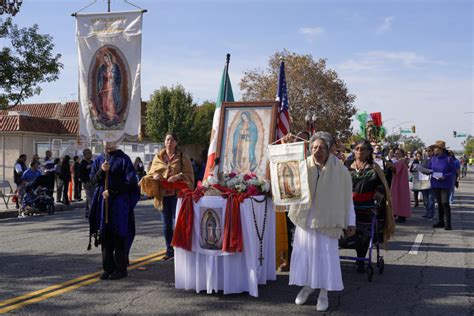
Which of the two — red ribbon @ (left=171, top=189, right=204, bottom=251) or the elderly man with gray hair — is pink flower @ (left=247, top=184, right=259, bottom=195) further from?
the elderly man with gray hair

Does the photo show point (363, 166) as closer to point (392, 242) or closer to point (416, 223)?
point (392, 242)

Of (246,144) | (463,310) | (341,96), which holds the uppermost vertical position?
(341,96)

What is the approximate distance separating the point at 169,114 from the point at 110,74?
49.8 meters

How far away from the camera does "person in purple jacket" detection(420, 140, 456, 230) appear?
12.5 metres

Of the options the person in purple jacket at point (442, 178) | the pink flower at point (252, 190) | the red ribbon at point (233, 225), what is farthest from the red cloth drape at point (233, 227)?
the person in purple jacket at point (442, 178)

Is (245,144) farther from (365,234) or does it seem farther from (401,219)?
(401,219)

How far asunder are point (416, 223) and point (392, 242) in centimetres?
370

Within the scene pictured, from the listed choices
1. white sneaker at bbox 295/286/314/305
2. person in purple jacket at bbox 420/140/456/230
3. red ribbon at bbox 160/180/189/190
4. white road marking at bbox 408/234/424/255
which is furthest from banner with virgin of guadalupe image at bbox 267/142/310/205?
person in purple jacket at bbox 420/140/456/230

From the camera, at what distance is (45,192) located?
17.0 metres

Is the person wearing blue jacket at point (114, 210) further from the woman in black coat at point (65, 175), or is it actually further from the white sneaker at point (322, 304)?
the woman in black coat at point (65, 175)

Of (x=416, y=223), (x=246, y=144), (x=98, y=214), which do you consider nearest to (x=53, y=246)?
(x=98, y=214)

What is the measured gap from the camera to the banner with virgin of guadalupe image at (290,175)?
→ 5980mm

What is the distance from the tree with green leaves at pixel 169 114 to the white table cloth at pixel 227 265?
4978 cm

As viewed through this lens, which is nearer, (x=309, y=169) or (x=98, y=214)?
(x=309, y=169)
